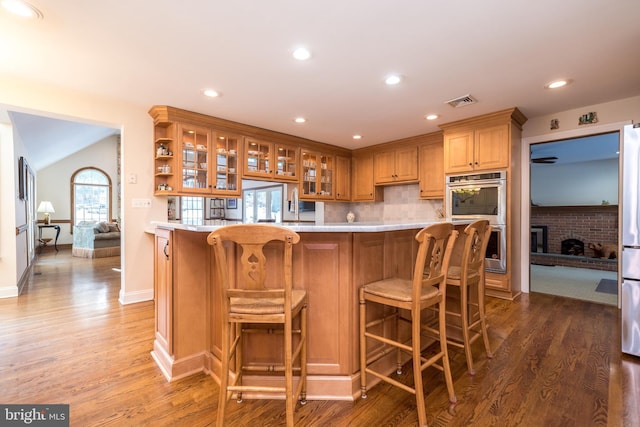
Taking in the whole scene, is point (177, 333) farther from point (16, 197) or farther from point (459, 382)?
point (16, 197)

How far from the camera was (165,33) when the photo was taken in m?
2.01

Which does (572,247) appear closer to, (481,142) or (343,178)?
(481,142)

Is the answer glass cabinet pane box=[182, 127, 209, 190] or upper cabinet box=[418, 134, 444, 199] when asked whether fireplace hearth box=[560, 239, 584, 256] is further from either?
glass cabinet pane box=[182, 127, 209, 190]

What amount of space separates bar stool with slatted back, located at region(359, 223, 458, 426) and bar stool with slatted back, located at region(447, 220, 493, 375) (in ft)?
1.06

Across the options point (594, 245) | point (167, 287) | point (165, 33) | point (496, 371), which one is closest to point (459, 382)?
point (496, 371)

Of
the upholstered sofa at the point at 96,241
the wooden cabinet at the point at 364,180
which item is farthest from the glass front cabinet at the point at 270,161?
the upholstered sofa at the point at 96,241

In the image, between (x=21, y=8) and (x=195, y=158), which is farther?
(x=195, y=158)

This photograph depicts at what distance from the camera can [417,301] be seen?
4.99 ft

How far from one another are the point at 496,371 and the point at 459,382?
336 millimetres

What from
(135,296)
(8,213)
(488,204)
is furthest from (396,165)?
(8,213)

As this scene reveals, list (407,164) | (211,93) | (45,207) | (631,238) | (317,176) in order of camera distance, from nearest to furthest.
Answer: (631,238) < (211,93) < (407,164) < (317,176) < (45,207)

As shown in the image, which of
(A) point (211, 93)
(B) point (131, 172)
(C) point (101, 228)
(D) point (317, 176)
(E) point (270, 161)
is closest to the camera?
(A) point (211, 93)

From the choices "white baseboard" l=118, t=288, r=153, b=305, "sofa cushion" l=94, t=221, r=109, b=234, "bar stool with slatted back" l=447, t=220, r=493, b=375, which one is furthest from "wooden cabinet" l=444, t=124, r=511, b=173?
"sofa cushion" l=94, t=221, r=109, b=234

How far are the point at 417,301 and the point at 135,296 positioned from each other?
343cm
